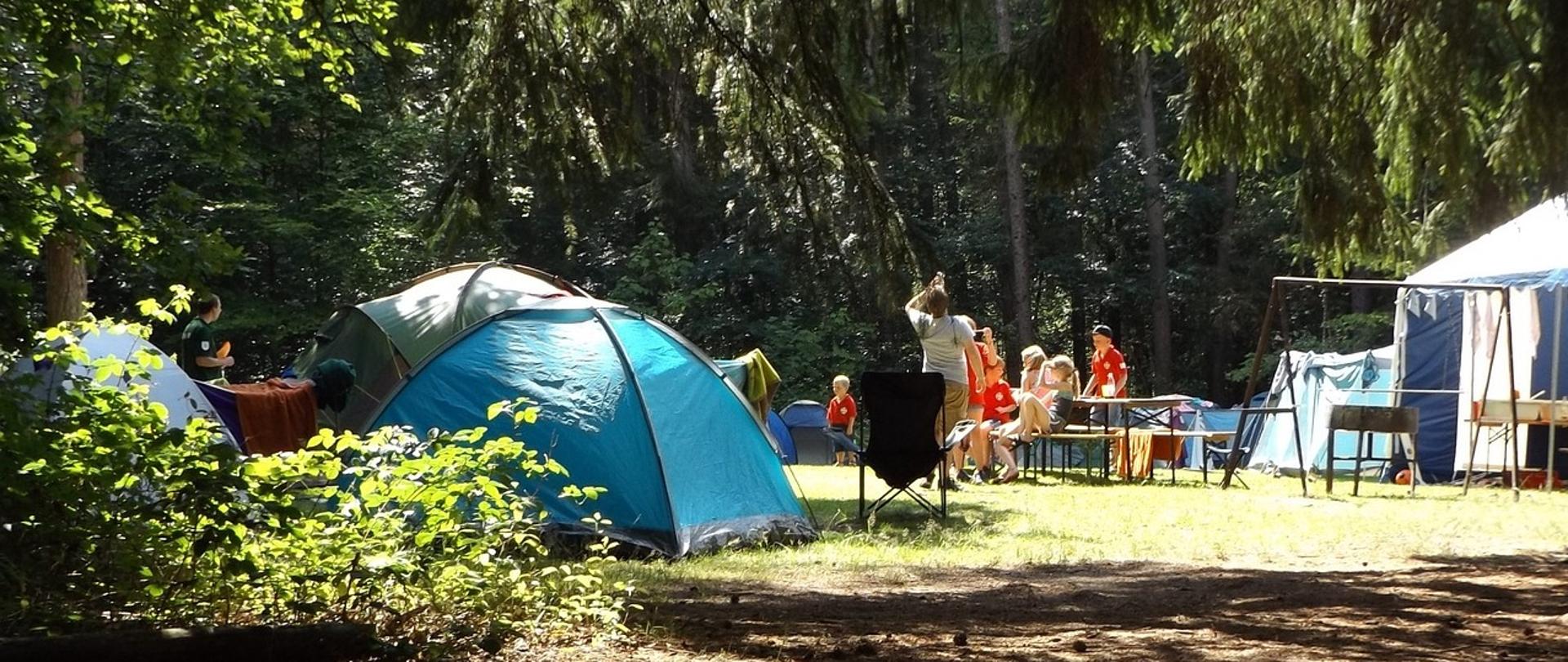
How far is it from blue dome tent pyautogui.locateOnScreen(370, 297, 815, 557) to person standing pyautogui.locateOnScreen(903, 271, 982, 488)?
2417 millimetres

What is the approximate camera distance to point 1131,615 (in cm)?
584

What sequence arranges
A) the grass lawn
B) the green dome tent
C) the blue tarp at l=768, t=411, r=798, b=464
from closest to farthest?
the grass lawn → the green dome tent → the blue tarp at l=768, t=411, r=798, b=464

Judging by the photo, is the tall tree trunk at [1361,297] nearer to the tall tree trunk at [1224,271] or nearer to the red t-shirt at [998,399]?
the tall tree trunk at [1224,271]

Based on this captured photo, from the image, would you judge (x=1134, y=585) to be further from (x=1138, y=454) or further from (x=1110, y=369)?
(x=1138, y=454)

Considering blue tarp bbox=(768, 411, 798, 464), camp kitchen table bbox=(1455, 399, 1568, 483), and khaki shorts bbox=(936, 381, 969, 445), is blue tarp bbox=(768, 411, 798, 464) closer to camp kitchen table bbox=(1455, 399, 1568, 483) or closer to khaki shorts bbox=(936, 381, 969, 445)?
khaki shorts bbox=(936, 381, 969, 445)

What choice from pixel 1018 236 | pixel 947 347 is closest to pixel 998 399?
pixel 947 347

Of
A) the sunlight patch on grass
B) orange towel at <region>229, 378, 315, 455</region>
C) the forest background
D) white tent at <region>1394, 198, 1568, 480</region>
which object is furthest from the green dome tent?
white tent at <region>1394, 198, 1568, 480</region>

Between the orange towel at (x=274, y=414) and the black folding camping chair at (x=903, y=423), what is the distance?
305cm

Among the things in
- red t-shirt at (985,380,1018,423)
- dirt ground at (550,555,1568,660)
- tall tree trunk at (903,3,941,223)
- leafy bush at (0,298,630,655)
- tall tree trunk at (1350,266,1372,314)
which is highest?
tall tree trunk at (903,3,941,223)

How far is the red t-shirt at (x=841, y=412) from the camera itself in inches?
777

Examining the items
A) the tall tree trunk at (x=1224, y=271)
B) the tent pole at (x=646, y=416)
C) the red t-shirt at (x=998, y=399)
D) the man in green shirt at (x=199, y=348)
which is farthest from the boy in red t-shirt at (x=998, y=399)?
the tall tree trunk at (x=1224, y=271)

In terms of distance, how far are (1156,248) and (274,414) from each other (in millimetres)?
23995

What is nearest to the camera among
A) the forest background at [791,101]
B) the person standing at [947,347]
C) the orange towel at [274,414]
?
the forest background at [791,101]

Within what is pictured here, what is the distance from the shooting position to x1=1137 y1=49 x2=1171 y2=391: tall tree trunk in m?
29.7
